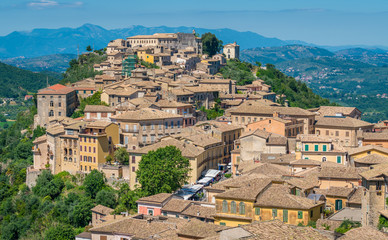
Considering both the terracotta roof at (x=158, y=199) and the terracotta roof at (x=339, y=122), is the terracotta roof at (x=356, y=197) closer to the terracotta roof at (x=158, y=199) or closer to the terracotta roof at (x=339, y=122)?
the terracotta roof at (x=158, y=199)

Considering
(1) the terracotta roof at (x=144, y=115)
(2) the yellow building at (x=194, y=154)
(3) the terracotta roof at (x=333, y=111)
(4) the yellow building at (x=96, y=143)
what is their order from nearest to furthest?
(2) the yellow building at (x=194, y=154), (4) the yellow building at (x=96, y=143), (1) the terracotta roof at (x=144, y=115), (3) the terracotta roof at (x=333, y=111)

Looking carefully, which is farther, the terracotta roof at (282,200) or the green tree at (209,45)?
the green tree at (209,45)

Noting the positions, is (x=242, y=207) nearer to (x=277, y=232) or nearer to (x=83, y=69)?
(x=277, y=232)

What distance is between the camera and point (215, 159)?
56.8 metres

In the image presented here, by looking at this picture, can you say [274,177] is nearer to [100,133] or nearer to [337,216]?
[337,216]

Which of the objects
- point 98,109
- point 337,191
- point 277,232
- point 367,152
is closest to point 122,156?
point 98,109

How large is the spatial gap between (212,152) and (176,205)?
52.8 ft

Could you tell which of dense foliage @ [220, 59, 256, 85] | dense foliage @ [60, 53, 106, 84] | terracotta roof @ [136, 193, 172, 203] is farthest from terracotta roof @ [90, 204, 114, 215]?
dense foliage @ [220, 59, 256, 85]

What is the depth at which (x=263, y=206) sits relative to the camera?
33.0 meters

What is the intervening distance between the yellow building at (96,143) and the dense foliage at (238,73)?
42.0 metres

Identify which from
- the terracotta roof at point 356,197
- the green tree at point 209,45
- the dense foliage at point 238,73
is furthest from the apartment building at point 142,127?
the green tree at point 209,45

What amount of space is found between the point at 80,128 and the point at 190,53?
51.9 m

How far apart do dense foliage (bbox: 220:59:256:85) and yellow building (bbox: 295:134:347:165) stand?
48.8 metres

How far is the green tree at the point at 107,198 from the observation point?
53688mm
